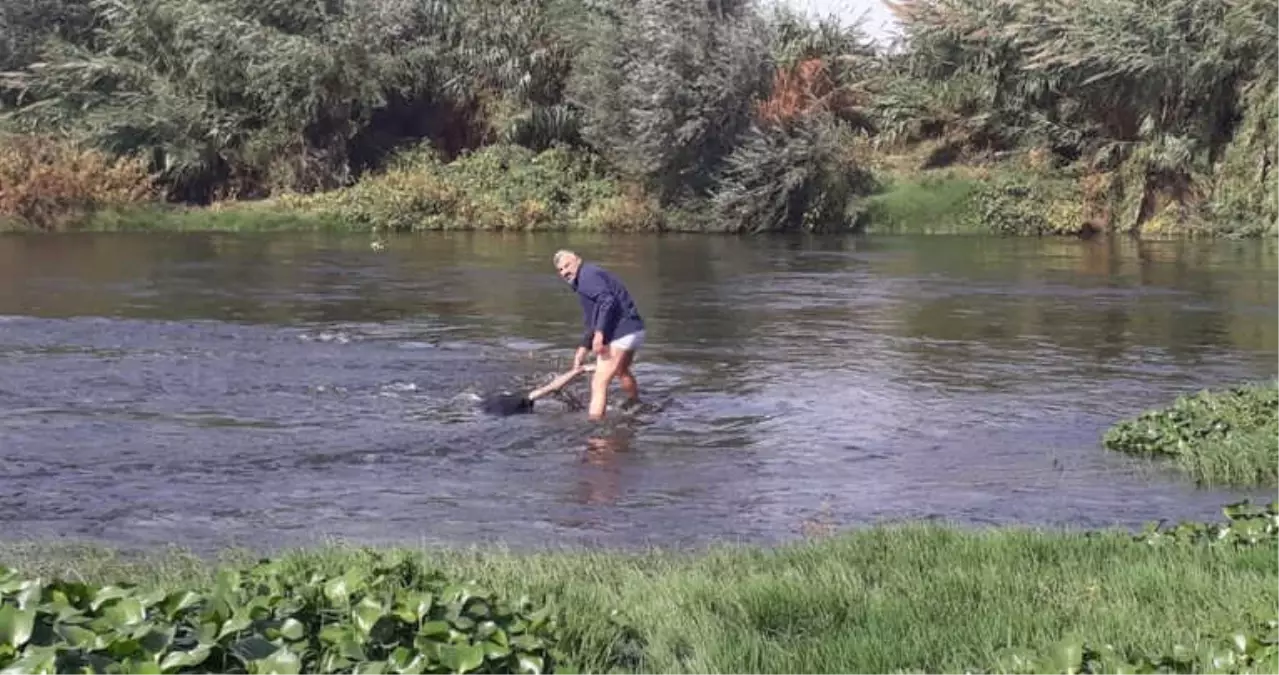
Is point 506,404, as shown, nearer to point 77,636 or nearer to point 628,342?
point 628,342

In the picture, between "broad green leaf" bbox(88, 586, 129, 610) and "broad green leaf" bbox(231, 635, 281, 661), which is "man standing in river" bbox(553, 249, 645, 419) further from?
"broad green leaf" bbox(231, 635, 281, 661)

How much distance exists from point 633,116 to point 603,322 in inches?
1160

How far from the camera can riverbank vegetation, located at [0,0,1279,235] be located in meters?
44.1

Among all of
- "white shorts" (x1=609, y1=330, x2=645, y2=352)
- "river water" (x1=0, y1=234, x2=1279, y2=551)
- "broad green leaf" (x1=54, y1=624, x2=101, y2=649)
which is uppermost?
"broad green leaf" (x1=54, y1=624, x2=101, y2=649)

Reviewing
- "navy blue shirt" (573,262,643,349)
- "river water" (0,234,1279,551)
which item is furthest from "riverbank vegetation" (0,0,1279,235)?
"navy blue shirt" (573,262,643,349)

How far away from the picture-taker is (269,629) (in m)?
5.41

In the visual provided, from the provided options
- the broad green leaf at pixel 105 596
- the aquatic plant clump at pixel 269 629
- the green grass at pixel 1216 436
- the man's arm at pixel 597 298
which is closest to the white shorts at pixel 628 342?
the man's arm at pixel 597 298

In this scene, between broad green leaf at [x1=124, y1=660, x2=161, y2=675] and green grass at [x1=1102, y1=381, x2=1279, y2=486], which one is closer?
broad green leaf at [x1=124, y1=660, x2=161, y2=675]

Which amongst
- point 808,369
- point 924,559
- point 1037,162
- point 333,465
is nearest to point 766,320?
point 808,369

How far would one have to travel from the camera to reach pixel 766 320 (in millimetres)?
25625

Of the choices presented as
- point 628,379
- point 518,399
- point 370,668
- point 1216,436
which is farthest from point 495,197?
point 370,668

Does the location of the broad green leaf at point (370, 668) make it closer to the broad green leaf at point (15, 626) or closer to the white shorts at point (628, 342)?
the broad green leaf at point (15, 626)

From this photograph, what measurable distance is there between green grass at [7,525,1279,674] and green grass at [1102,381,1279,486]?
4193 mm

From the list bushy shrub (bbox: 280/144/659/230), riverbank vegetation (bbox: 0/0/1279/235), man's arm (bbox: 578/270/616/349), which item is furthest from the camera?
bushy shrub (bbox: 280/144/659/230)
